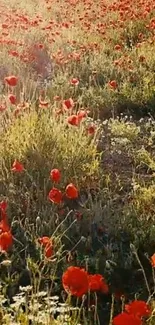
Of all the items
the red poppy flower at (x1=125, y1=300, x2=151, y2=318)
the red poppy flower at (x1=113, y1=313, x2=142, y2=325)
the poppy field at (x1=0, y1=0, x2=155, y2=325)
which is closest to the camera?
the red poppy flower at (x1=113, y1=313, x2=142, y2=325)

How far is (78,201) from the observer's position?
12.7 ft

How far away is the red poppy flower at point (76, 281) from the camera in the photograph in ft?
6.53

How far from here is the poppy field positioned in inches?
96.2

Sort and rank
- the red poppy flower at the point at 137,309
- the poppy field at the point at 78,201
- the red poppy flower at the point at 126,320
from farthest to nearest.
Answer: the poppy field at the point at 78,201, the red poppy flower at the point at 137,309, the red poppy flower at the point at 126,320

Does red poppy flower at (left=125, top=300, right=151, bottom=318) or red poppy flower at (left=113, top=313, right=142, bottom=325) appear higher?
red poppy flower at (left=113, top=313, right=142, bottom=325)

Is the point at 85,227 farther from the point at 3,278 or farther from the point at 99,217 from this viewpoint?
the point at 3,278

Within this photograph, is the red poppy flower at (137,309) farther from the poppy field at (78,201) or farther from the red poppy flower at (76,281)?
the red poppy flower at (76,281)

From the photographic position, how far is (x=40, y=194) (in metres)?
3.65

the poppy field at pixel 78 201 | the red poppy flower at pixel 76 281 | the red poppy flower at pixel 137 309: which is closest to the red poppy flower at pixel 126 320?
the poppy field at pixel 78 201

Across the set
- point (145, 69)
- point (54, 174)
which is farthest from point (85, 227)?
point (145, 69)

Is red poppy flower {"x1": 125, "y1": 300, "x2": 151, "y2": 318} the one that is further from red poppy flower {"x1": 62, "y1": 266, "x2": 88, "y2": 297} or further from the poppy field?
red poppy flower {"x1": 62, "y1": 266, "x2": 88, "y2": 297}

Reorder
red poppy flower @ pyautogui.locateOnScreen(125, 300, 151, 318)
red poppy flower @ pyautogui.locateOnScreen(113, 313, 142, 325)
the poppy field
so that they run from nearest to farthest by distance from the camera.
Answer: red poppy flower @ pyautogui.locateOnScreen(113, 313, 142, 325) → red poppy flower @ pyautogui.locateOnScreen(125, 300, 151, 318) → the poppy field

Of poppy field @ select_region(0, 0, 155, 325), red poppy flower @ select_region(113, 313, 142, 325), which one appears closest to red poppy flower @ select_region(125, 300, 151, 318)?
poppy field @ select_region(0, 0, 155, 325)

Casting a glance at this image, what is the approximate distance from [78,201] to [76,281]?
1.88 m
